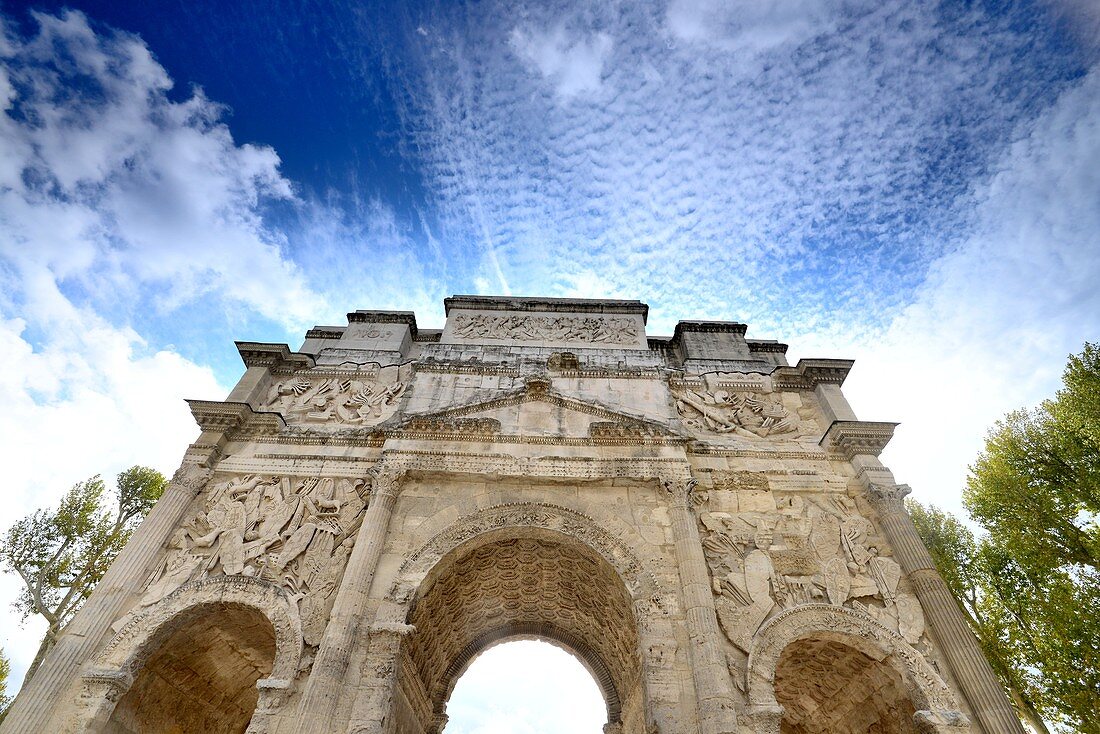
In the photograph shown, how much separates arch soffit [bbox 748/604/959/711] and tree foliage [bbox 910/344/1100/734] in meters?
4.62

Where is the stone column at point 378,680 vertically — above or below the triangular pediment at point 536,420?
below

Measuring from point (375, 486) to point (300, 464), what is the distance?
189 cm

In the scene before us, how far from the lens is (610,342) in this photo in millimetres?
13055

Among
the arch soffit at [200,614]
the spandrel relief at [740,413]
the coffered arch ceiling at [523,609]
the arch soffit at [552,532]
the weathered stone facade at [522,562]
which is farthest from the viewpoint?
the spandrel relief at [740,413]

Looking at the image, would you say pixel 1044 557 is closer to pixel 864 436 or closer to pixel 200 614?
pixel 864 436

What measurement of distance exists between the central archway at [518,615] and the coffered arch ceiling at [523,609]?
0.07 feet

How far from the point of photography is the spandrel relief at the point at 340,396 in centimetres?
1110

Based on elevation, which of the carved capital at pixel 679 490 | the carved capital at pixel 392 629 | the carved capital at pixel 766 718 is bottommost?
the carved capital at pixel 766 718

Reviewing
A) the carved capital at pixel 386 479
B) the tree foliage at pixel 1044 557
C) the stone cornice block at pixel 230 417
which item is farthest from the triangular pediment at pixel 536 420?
the tree foliage at pixel 1044 557

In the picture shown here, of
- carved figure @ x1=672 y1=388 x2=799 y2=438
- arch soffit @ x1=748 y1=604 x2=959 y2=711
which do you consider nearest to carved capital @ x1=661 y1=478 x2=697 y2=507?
carved figure @ x1=672 y1=388 x2=799 y2=438

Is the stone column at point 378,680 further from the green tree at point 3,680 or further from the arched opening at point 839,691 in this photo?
the green tree at point 3,680

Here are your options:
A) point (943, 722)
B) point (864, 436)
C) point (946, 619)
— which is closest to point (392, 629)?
point (943, 722)

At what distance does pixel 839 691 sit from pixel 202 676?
10907 mm

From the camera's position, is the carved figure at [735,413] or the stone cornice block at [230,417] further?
the carved figure at [735,413]
